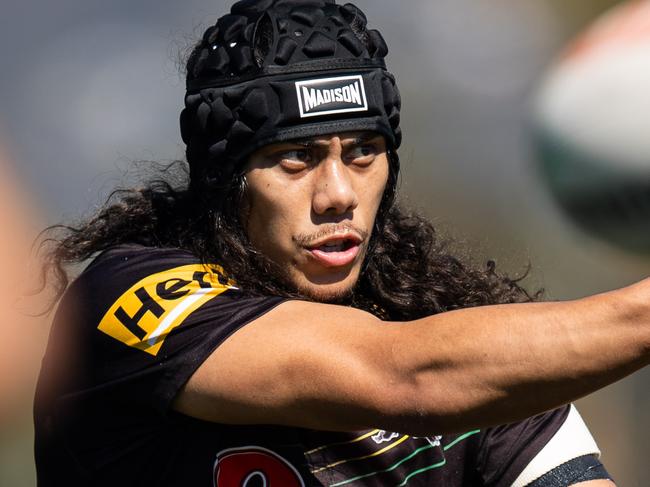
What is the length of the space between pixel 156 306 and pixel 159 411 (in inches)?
9.1

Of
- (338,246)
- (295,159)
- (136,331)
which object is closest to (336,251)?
(338,246)

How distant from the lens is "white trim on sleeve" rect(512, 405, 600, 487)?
3.18 meters

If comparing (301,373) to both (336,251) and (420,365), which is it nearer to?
(420,365)

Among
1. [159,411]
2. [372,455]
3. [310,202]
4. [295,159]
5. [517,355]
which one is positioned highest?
[295,159]

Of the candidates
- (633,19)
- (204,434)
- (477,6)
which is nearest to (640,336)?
(204,434)

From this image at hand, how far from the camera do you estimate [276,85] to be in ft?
9.97

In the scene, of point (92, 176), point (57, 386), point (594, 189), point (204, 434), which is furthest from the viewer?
point (92, 176)

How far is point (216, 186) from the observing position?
10.3 ft

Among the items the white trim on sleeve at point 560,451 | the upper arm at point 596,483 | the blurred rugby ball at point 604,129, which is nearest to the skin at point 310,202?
the white trim on sleeve at point 560,451

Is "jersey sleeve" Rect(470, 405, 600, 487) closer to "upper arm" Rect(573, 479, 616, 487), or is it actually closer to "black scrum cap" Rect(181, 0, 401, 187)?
"upper arm" Rect(573, 479, 616, 487)

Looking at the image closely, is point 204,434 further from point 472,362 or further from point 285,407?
point 472,362

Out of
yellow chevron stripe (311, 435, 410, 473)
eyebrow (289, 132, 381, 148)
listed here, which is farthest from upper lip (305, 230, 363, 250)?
yellow chevron stripe (311, 435, 410, 473)

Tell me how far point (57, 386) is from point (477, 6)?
252 inches

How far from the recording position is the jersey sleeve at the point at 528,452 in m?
3.18
